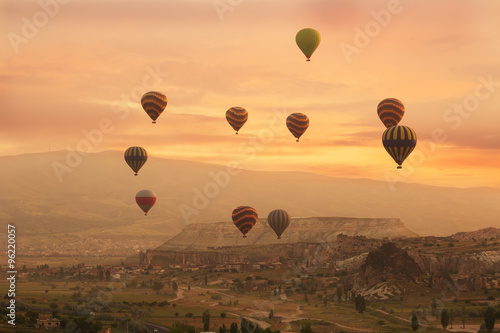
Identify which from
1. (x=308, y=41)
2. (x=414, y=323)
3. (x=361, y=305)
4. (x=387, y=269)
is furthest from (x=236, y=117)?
(x=414, y=323)

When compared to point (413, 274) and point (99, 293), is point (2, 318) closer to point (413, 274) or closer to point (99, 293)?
point (99, 293)

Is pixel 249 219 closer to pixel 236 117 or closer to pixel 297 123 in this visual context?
pixel 236 117

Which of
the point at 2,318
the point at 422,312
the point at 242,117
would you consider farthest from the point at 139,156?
the point at 422,312

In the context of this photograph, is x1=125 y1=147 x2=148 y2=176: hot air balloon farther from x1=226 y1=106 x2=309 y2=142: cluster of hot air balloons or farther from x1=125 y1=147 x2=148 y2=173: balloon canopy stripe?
x1=226 y1=106 x2=309 y2=142: cluster of hot air balloons

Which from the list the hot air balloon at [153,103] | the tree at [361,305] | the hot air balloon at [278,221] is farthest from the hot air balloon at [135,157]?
the tree at [361,305]

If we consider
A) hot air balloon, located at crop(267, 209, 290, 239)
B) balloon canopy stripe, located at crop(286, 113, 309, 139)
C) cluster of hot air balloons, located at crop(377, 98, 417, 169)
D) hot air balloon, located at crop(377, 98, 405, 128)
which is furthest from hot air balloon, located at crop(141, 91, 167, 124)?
cluster of hot air balloons, located at crop(377, 98, 417, 169)

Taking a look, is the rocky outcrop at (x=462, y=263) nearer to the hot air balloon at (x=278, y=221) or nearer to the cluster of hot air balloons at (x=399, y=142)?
the hot air balloon at (x=278, y=221)
